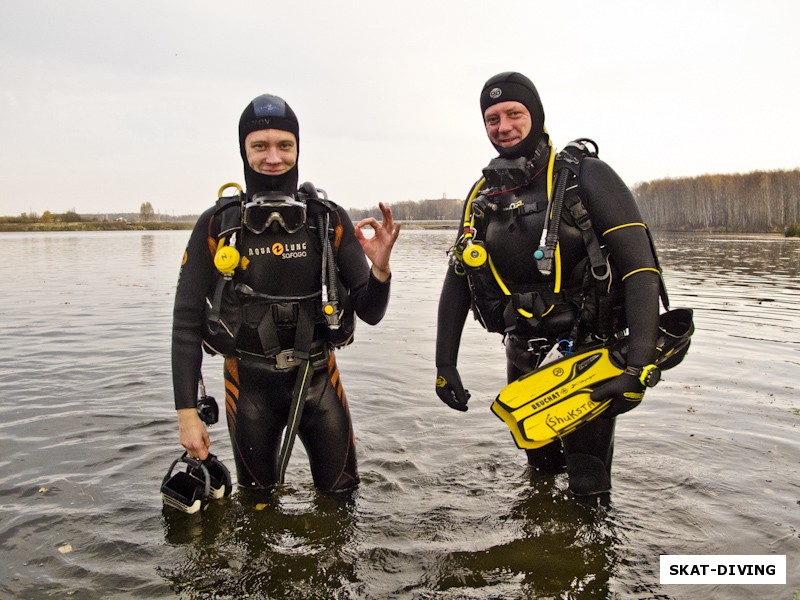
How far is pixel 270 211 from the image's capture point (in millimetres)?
3416

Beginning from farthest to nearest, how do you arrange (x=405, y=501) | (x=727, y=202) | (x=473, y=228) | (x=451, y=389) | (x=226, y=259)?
(x=727, y=202), (x=405, y=501), (x=451, y=389), (x=473, y=228), (x=226, y=259)

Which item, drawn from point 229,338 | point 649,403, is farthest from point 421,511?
point 649,403

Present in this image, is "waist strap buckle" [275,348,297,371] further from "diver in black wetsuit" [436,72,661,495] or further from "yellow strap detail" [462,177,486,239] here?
"yellow strap detail" [462,177,486,239]

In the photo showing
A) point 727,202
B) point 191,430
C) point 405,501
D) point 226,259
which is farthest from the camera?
point 727,202

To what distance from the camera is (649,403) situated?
6.38 metres

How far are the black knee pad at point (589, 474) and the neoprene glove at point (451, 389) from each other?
73 cm

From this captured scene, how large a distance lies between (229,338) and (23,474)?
8.04 ft

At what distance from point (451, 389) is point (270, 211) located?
1552 mm

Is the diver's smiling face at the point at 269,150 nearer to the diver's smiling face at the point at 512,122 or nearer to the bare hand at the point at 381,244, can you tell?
the bare hand at the point at 381,244

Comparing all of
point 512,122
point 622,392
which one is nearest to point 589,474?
point 622,392

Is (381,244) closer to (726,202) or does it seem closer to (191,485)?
(191,485)

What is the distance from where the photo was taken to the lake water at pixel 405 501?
3109 millimetres

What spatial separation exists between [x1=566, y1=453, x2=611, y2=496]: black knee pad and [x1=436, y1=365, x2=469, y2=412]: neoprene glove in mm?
732

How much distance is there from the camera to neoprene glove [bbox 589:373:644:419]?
10.1 ft
